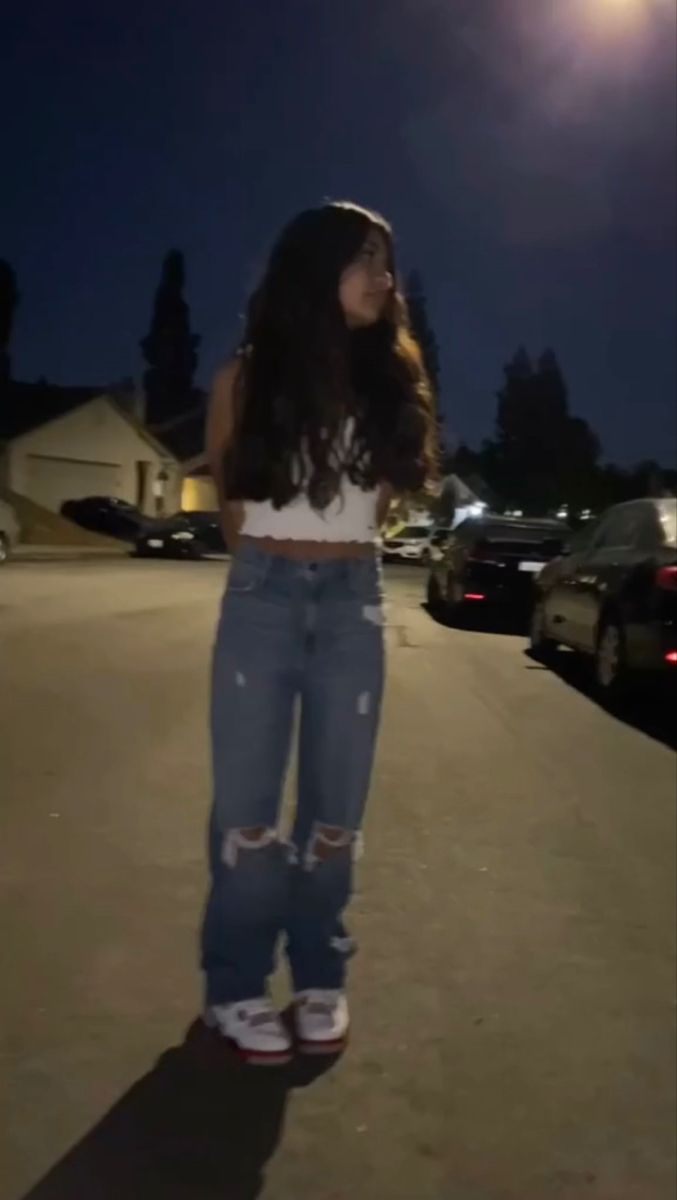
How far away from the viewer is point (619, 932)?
4953 mm

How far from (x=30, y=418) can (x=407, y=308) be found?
145 feet

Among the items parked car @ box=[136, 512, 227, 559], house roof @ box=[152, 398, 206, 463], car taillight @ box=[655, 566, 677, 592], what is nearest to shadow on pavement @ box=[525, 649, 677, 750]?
car taillight @ box=[655, 566, 677, 592]

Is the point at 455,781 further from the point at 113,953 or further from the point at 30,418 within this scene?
the point at 30,418

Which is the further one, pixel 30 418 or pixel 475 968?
pixel 30 418

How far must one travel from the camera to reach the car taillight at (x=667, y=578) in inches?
385

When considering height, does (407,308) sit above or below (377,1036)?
above

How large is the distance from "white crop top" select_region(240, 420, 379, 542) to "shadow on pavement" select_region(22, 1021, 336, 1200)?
4.16ft

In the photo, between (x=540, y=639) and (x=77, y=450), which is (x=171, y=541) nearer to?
(x=77, y=450)

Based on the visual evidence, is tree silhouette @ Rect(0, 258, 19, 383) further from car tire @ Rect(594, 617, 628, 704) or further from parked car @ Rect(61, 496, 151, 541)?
car tire @ Rect(594, 617, 628, 704)

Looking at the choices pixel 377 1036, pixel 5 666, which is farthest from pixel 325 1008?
pixel 5 666

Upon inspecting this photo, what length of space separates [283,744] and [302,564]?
410mm

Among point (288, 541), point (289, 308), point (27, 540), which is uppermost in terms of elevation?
point (289, 308)

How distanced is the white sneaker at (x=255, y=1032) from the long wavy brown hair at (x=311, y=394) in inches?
46.6

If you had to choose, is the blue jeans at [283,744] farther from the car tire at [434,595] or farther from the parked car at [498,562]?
the car tire at [434,595]
